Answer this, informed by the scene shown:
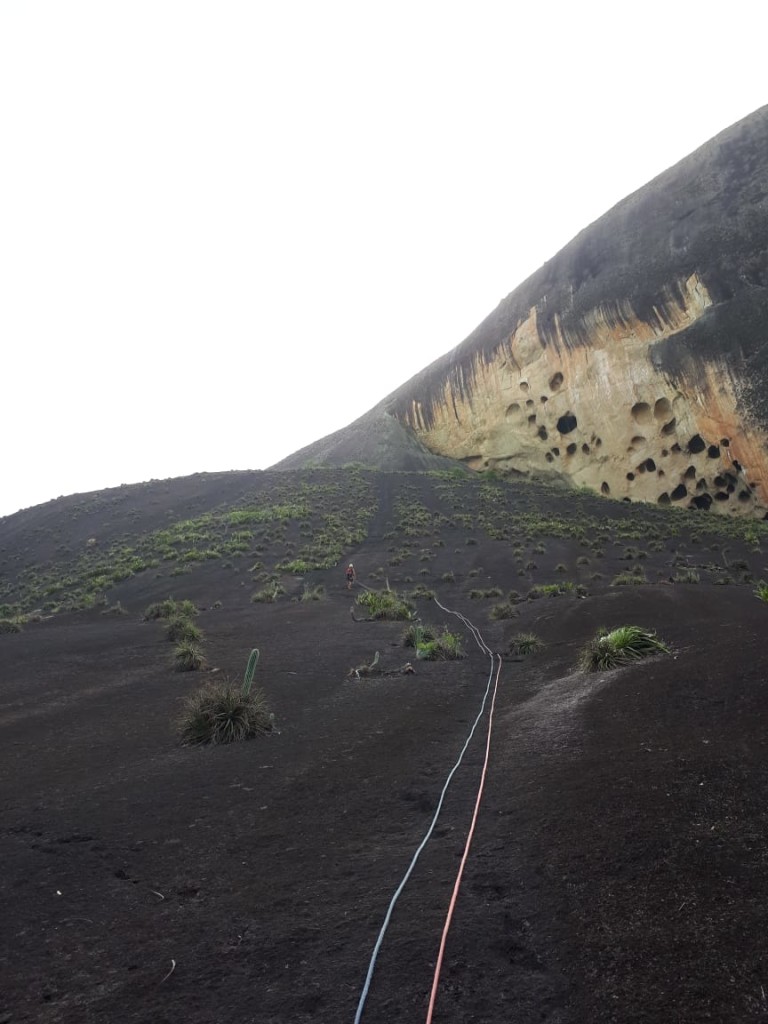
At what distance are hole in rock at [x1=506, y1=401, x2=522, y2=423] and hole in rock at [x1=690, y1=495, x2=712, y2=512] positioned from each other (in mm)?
14693

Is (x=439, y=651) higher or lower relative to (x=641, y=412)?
lower

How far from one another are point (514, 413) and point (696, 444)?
48.0 ft

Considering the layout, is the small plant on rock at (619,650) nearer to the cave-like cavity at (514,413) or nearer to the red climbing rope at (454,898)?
the red climbing rope at (454,898)

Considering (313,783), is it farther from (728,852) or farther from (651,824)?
(728,852)

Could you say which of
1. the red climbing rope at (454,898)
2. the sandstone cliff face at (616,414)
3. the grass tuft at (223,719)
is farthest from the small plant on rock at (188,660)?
the sandstone cliff face at (616,414)

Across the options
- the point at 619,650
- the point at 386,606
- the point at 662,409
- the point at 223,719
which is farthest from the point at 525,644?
the point at 662,409

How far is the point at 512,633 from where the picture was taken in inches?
659

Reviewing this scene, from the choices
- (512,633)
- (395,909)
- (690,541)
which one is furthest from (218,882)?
(690,541)

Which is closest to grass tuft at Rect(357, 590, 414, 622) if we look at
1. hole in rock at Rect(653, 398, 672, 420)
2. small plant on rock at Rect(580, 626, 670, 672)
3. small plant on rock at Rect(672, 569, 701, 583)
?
small plant on rock at Rect(580, 626, 670, 672)

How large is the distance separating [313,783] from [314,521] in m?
32.5

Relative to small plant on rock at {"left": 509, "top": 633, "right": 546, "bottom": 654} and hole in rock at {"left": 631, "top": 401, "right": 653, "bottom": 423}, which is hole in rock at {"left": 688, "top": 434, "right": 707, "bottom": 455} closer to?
hole in rock at {"left": 631, "top": 401, "right": 653, "bottom": 423}

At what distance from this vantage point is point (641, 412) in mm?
41406

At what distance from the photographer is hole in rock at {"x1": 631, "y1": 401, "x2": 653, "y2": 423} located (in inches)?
1610

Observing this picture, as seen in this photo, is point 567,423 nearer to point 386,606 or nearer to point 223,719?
point 386,606
